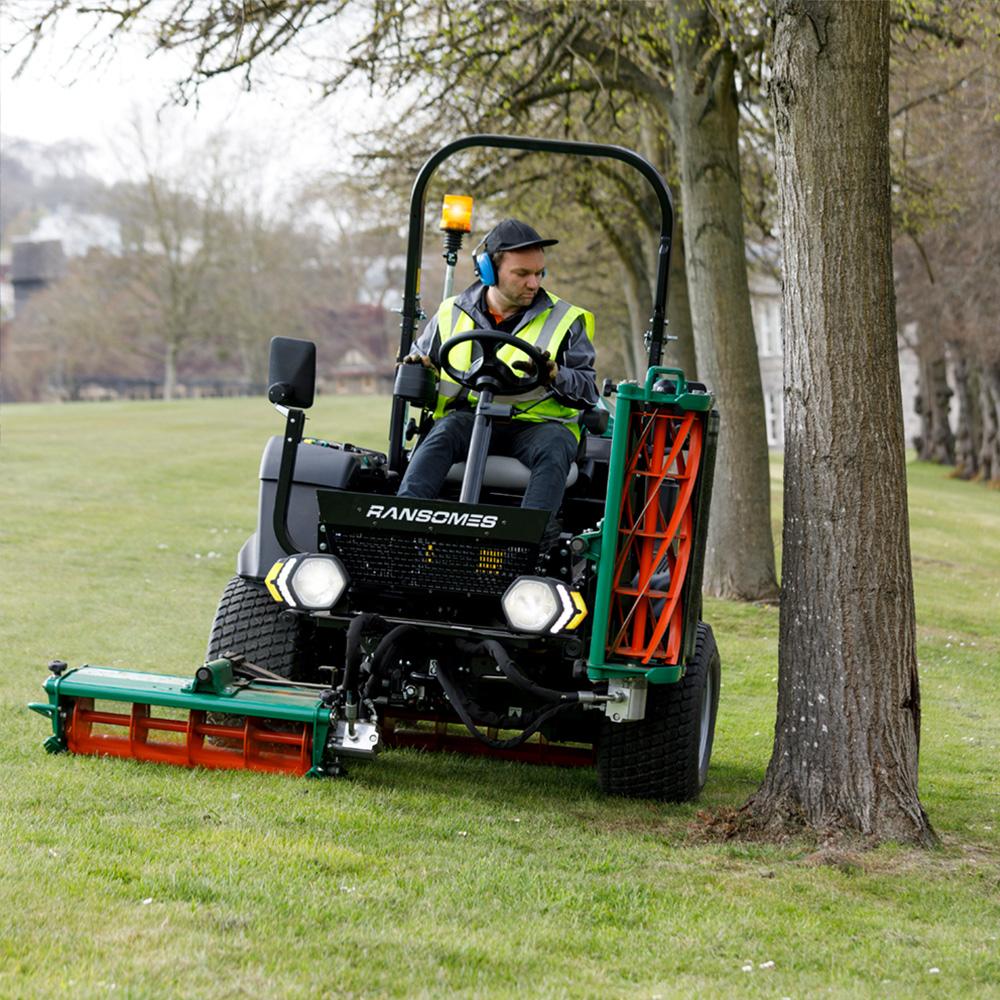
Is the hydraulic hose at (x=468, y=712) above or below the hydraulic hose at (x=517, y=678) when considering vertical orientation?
below

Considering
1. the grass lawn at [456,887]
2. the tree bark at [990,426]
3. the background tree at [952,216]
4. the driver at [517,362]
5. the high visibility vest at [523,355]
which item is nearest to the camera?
the grass lawn at [456,887]

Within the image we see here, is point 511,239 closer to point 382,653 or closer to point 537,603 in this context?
point 537,603

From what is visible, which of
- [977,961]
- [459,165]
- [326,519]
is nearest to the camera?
[977,961]

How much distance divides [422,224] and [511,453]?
121 cm

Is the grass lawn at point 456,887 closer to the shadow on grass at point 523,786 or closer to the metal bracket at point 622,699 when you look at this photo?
the shadow on grass at point 523,786

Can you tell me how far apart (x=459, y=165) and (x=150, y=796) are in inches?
477

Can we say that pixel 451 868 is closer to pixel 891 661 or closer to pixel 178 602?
pixel 891 661

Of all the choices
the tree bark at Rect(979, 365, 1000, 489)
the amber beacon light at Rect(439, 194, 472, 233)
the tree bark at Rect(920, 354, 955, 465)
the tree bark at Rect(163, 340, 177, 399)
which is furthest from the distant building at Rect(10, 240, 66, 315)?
the amber beacon light at Rect(439, 194, 472, 233)

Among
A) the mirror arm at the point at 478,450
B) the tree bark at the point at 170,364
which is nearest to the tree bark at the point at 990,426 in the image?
the tree bark at the point at 170,364

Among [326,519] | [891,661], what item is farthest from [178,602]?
[891,661]

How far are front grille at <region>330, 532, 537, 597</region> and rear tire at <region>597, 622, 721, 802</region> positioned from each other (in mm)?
895

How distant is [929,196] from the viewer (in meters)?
17.5

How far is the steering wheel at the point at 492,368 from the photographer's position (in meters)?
6.20

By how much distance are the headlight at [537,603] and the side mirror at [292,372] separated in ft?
3.58
